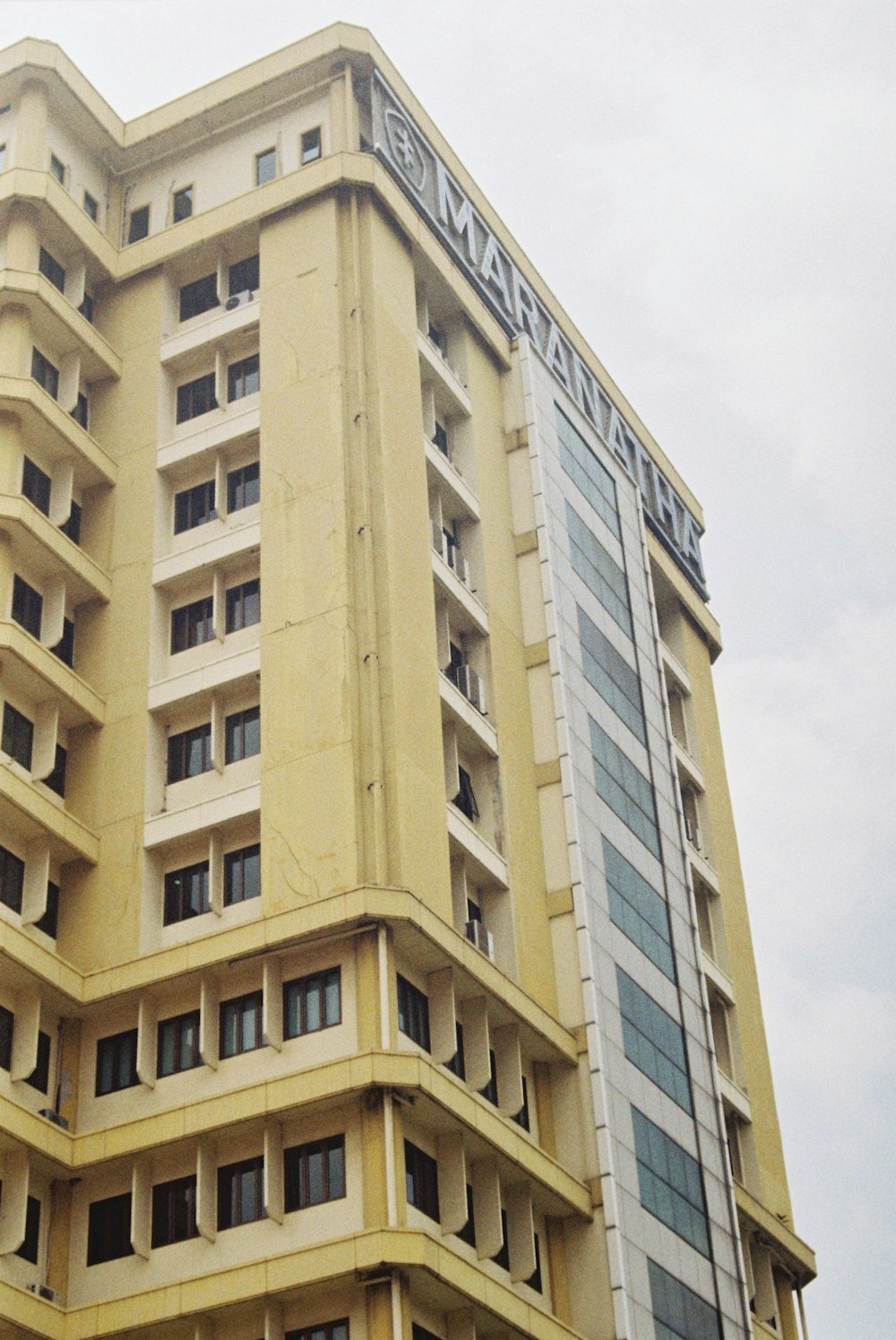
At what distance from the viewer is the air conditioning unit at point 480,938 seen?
44.4 metres

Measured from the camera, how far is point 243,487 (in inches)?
1933

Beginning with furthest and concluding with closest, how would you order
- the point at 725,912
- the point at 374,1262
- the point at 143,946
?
the point at 725,912 < the point at 143,946 < the point at 374,1262

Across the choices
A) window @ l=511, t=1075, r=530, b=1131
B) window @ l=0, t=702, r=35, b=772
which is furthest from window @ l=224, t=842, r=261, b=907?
window @ l=511, t=1075, r=530, b=1131

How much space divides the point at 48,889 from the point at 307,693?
7.81m

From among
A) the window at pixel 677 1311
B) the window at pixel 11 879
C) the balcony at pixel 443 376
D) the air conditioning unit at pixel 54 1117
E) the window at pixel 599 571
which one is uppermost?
the balcony at pixel 443 376

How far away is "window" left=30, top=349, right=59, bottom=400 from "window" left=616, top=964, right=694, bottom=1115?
21713 mm

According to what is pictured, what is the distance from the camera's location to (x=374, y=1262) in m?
35.0

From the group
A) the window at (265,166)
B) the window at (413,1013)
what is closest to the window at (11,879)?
the window at (413,1013)

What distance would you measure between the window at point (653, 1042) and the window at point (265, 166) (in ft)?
80.3

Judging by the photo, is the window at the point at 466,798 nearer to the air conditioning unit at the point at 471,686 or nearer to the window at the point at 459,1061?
the air conditioning unit at the point at 471,686

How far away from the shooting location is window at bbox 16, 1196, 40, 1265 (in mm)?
38875

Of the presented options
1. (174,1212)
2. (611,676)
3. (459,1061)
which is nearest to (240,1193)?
(174,1212)

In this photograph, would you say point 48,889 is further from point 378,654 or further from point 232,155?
point 232,155

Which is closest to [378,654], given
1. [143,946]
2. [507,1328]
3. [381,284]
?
[143,946]
